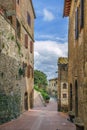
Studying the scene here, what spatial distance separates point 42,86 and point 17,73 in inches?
1879

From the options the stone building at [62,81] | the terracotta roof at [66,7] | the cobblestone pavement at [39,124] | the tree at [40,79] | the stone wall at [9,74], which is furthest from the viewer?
the tree at [40,79]

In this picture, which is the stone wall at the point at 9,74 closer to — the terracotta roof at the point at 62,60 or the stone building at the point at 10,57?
the stone building at the point at 10,57

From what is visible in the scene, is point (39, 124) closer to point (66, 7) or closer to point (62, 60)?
point (66, 7)

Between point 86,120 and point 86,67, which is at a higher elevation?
point 86,67

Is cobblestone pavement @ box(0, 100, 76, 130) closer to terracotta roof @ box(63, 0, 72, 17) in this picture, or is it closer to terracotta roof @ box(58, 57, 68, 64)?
terracotta roof @ box(63, 0, 72, 17)

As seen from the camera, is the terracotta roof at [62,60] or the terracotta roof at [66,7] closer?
the terracotta roof at [66,7]

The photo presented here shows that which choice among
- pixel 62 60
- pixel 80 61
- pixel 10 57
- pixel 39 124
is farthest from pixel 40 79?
pixel 80 61

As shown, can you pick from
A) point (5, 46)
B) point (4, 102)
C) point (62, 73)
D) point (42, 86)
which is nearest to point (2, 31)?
point (5, 46)

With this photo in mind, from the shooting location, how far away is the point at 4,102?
19812 millimetres

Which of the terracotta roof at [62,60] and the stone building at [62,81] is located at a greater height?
the terracotta roof at [62,60]

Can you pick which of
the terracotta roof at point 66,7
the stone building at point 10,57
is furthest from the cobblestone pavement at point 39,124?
the terracotta roof at point 66,7

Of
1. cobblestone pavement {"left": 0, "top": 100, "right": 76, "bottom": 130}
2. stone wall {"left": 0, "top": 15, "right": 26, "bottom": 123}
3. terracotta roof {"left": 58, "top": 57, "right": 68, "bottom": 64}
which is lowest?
cobblestone pavement {"left": 0, "top": 100, "right": 76, "bottom": 130}

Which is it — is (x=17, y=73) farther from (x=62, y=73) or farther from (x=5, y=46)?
(x=62, y=73)

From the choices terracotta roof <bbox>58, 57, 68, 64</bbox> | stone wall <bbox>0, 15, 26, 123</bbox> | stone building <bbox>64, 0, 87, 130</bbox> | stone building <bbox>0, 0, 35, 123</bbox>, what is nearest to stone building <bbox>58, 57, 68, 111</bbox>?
terracotta roof <bbox>58, 57, 68, 64</bbox>
